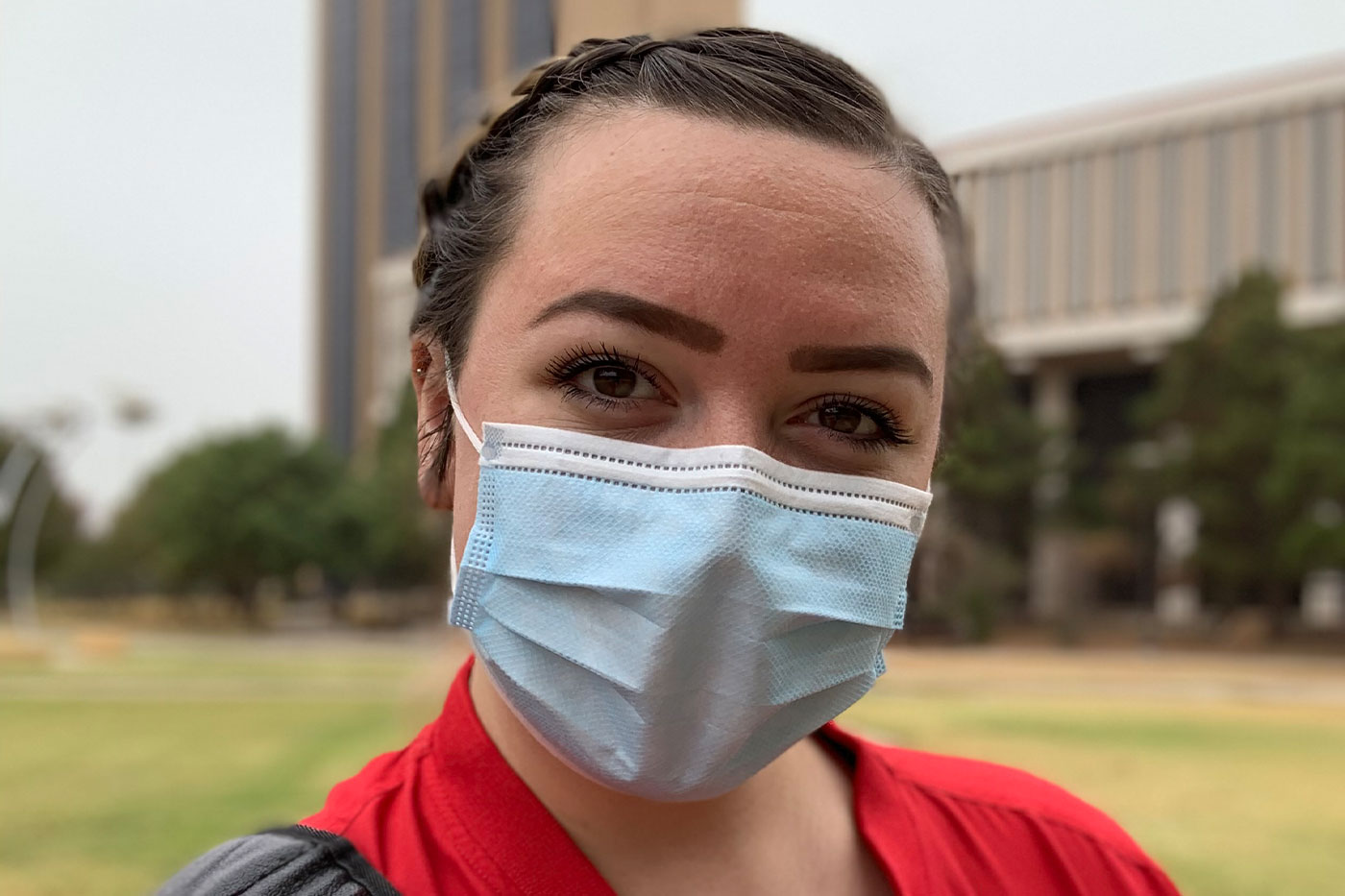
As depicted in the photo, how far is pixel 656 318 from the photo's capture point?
90 centimetres

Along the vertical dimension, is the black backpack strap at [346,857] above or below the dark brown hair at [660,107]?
below

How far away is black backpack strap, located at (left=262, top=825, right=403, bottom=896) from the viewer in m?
0.84

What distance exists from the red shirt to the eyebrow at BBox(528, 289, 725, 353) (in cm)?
41


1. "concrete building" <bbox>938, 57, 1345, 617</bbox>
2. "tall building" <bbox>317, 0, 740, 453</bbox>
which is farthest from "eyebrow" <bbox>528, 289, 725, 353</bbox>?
"concrete building" <bbox>938, 57, 1345, 617</bbox>

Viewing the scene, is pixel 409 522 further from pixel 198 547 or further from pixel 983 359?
pixel 983 359

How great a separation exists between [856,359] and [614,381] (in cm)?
21

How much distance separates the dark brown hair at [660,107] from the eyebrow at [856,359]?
172mm

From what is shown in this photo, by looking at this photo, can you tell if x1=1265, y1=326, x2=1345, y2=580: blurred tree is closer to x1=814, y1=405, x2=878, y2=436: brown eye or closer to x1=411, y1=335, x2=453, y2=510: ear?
x1=814, y1=405, x2=878, y2=436: brown eye

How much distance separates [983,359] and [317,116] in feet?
23.5

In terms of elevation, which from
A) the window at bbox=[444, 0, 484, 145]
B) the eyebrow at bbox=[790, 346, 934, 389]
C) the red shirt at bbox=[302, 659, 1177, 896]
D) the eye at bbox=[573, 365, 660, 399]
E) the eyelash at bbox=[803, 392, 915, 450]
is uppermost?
the window at bbox=[444, 0, 484, 145]

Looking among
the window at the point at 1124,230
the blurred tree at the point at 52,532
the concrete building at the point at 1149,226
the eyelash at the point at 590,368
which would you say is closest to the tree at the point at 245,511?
the blurred tree at the point at 52,532

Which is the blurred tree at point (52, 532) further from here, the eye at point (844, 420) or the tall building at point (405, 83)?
the eye at point (844, 420)

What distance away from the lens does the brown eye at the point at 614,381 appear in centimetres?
95

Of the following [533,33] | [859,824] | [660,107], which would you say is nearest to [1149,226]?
[533,33]
